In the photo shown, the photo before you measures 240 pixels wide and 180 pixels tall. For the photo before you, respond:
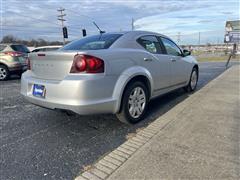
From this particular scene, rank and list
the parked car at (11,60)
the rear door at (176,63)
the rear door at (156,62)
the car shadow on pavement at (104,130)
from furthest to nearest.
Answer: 1. the parked car at (11,60)
2. the rear door at (176,63)
3. the rear door at (156,62)
4. the car shadow on pavement at (104,130)

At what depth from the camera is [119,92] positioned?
3.48 metres

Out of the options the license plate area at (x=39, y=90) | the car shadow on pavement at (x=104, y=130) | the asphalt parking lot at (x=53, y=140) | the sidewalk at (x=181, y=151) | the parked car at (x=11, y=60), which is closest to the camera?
the sidewalk at (x=181, y=151)

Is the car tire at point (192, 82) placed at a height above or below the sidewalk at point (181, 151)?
above

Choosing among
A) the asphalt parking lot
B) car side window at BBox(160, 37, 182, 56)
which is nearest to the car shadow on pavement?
the asphalt parking lot

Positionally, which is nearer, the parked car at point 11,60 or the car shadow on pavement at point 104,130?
the car shadow on pavement at point 104,130

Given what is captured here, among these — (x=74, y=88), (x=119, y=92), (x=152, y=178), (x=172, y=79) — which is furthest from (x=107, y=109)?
(x=172, y=79)

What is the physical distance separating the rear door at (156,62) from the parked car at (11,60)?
6.94 metres

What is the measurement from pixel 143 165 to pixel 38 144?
61.6 inches

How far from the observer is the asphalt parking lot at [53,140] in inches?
102

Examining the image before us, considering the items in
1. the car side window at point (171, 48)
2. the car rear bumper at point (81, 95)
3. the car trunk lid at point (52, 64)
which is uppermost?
the car side window at point (171, 48)

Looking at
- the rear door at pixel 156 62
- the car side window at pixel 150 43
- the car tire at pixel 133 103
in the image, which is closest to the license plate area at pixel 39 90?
the car tire at pixel 133 103

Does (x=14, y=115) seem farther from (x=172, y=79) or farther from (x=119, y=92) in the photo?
(x=172, y=79)

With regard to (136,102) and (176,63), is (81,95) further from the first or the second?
(176,63)

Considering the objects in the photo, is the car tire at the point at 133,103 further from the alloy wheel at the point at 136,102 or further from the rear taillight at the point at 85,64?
the rear taillight at the point at 85,64
